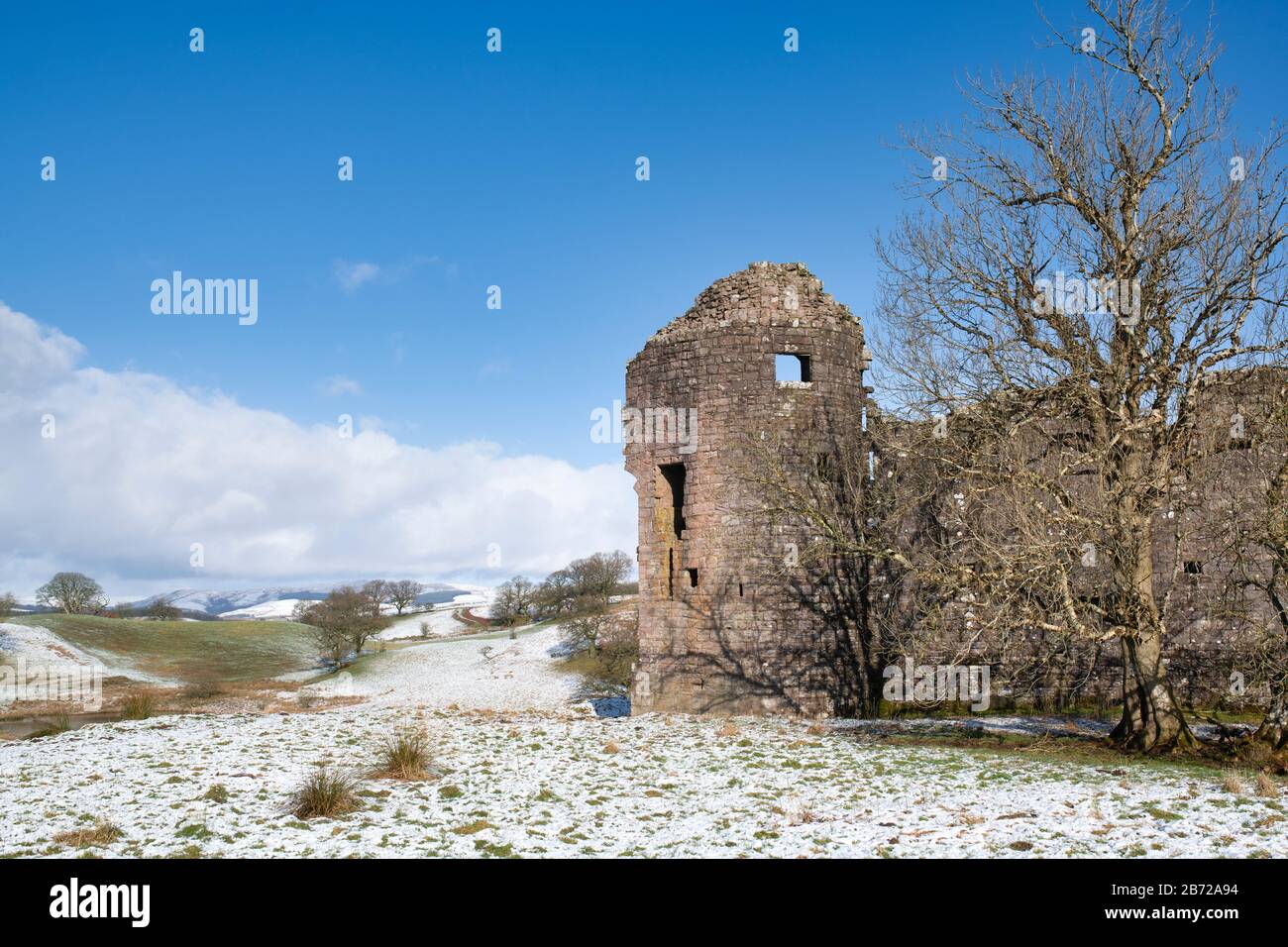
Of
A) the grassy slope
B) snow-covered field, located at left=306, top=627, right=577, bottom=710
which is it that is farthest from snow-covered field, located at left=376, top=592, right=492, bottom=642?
snow-covered field, located at left=306, top=627, right=577, bottom=710

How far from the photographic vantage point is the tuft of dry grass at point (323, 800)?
816 cm

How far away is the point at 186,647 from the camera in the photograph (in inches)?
1763

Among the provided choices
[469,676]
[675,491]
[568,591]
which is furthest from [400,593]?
[675,491]

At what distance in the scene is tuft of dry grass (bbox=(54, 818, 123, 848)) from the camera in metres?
7.17

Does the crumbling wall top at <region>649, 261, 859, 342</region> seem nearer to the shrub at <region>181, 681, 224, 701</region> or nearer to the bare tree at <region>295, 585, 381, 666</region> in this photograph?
the shrub at <region>181, 681, 224, 701</region>

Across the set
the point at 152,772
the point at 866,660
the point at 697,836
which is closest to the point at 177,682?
the point at 152,772

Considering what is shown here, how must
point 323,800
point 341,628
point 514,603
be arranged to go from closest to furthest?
1. point 323,800
2. point 341,628
3. point 514,603

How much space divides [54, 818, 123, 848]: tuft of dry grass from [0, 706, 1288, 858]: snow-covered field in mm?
87

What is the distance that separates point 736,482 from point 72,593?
196ft

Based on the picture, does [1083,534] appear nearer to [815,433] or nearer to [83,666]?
[815,433]

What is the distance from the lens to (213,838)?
24.3ft

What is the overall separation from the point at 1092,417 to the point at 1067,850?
6536mm

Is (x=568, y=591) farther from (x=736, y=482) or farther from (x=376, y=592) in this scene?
(x=736, y=482)

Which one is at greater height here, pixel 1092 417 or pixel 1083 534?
pixel 1092 417
